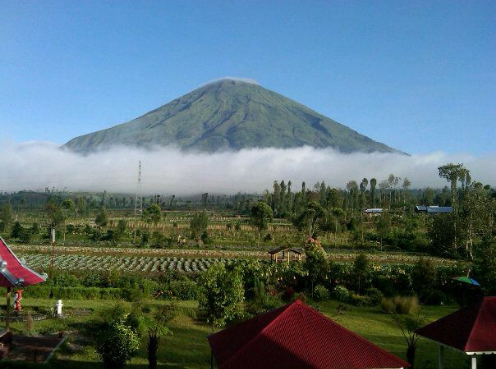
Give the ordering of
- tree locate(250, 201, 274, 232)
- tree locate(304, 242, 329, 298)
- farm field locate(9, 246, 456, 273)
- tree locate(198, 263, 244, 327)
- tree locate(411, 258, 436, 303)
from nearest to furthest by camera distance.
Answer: tree locate(198, 263, 244, 327), tree locate(304, 242, 329, 298), tree locate(411, 258, 436, 303), farm field locate(9, 246, 456, 273), tree locate(250, 201, 274, 232)

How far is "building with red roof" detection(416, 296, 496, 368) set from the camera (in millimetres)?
12008

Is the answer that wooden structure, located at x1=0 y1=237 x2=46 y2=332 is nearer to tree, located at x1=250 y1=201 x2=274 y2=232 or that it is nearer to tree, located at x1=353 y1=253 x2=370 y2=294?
tree, located at x1=353 y1=253 x2=370 y2=294

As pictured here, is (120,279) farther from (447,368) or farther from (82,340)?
(447,368)

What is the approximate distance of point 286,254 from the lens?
3944 cm

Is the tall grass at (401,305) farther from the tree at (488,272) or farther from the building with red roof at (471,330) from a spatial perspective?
the building with red roof at (471,330)

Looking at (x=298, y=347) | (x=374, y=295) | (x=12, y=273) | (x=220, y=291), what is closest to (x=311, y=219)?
(x=374, y=295)

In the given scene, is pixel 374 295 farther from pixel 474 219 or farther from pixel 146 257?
pixel 474 219

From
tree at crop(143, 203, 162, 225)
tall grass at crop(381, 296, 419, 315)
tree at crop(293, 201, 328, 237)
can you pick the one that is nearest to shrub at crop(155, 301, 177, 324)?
tall grass at crop(381, 296, 419, 315)

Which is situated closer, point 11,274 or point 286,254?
point 11,274

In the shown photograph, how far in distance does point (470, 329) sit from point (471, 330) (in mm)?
79

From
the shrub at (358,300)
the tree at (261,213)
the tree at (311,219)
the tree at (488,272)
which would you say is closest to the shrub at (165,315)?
the shrub at (358,300)

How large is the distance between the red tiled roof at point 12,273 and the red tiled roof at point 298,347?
24.9 feet

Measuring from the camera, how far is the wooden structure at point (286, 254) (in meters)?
37.5

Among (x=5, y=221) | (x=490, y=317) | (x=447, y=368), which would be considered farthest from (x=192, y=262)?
(x=5, y=221)
